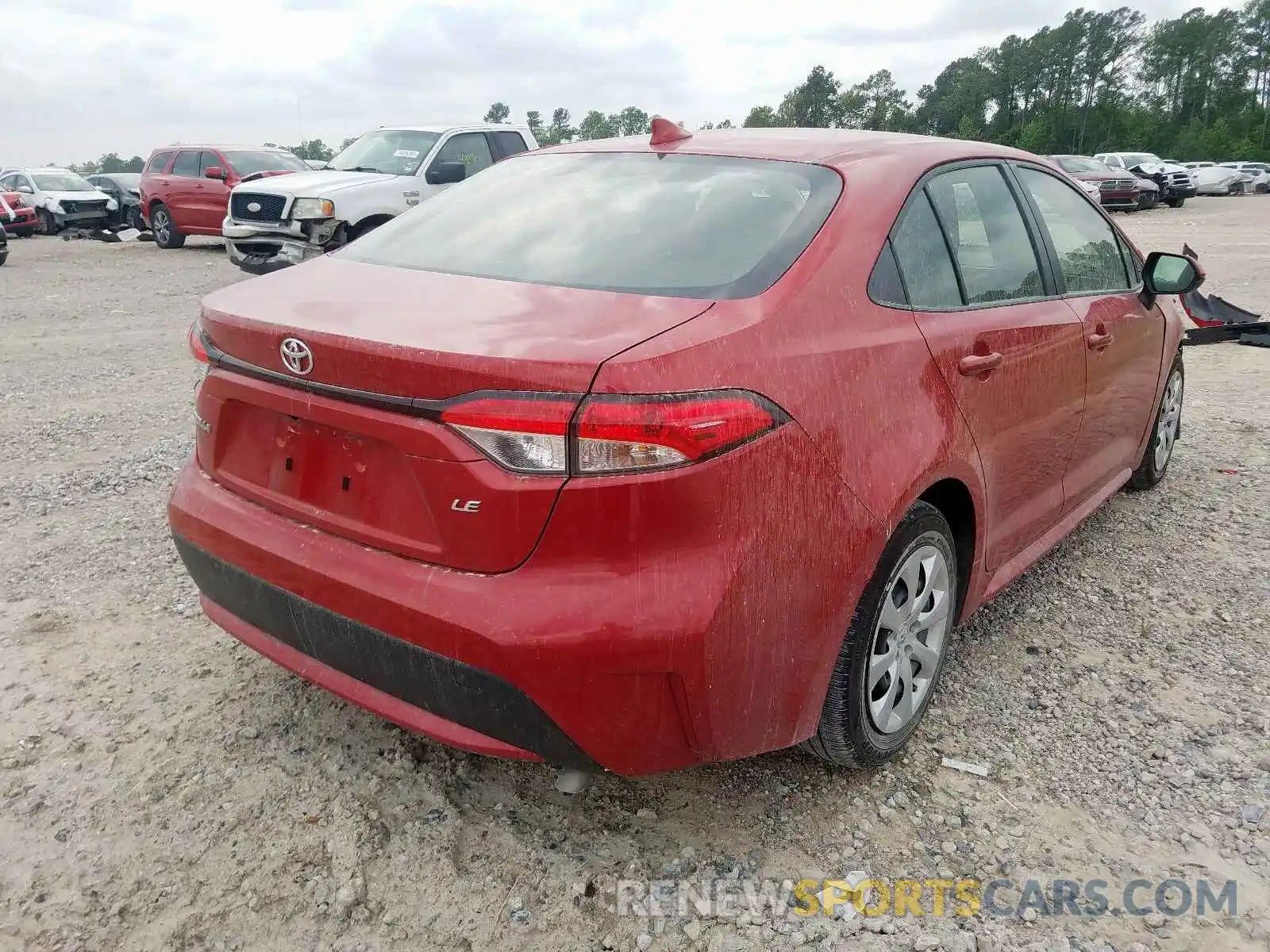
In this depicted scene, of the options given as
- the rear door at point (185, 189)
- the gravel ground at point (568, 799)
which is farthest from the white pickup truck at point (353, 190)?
the gravel ground at point (568, 799)

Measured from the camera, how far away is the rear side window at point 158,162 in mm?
17609

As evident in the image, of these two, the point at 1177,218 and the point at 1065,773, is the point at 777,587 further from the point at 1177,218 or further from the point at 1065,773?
the point at 1177,218

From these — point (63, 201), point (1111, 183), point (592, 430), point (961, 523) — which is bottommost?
point (1111, 183)

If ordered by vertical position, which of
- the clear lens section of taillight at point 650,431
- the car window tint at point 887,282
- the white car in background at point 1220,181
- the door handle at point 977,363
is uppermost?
the car window tint at point 887,282

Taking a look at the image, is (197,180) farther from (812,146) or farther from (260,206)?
(812,146)

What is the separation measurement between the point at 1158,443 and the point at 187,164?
56.1ft

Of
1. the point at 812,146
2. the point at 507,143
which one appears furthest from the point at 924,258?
the point at 507,143

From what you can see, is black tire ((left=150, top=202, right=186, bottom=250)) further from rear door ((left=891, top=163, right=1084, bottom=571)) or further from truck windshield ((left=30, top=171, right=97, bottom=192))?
rear door ((left=891, top=163, right=1084, bottom=571))

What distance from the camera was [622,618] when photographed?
6.19 feet

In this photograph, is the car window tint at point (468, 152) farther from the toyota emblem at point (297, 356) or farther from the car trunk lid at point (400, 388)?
the toyota emblem at point (297, 356)

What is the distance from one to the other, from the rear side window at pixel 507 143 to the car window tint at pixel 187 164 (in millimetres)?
7455

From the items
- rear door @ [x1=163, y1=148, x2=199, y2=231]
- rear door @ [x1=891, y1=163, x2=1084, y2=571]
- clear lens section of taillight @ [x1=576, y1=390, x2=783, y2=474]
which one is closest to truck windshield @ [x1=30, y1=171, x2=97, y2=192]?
rear door @ [x1=163, y1=148, x2=199, y2=231]

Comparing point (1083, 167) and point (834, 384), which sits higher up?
point (834, 384)

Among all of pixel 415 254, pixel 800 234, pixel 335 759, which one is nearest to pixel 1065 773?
pixel 800 234
